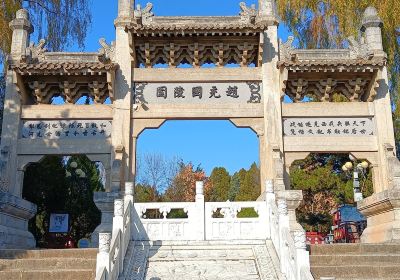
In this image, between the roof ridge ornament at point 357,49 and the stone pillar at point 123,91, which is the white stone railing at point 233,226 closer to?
the stone pillar at point 123,91

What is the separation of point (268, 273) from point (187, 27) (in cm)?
579

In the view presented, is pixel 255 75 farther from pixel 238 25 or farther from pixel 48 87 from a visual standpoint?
pixel 48 87

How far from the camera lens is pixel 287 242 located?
6688 millimetres

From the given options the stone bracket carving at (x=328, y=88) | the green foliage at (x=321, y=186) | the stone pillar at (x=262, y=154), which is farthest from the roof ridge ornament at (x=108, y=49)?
the green foliage at (x=321, y=186)

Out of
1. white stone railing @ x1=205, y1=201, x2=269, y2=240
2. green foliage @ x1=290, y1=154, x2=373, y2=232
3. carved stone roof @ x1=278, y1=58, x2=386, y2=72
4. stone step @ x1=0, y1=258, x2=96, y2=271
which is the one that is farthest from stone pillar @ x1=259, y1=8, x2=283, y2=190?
green foliage @ x1=290, y1=154, x2=373, y2=232

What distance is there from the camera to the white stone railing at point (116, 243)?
590 cm

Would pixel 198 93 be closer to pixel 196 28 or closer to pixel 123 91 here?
pixel 196 28

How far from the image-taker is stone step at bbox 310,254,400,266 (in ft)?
22.7

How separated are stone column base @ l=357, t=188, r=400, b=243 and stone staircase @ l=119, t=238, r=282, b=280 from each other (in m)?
2.68

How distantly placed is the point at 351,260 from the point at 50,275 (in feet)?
14.3

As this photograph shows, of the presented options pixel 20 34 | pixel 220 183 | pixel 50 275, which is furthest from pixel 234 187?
pixel 50 275

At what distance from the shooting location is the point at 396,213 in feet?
29.3

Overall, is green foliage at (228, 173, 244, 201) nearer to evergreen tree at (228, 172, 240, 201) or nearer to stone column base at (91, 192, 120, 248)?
evergreen tree at (228, 172, 240, 201)

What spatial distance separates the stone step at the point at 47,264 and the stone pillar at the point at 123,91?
118 inches
